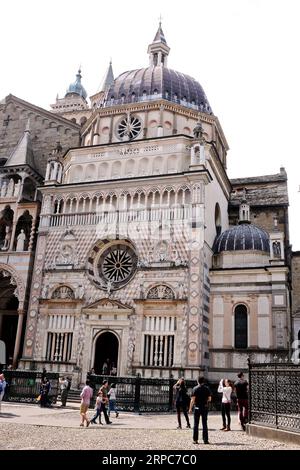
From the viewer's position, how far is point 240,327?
2716 cm

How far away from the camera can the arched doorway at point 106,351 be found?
89.2 ft

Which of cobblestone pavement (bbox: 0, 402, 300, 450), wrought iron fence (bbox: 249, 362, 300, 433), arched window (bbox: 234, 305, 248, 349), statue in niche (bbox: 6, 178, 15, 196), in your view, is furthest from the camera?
statue in niche (bbox: 6, 178, 15, 196)

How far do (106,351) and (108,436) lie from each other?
16112 millimetres

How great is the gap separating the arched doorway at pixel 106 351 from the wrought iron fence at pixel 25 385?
5.58 meters

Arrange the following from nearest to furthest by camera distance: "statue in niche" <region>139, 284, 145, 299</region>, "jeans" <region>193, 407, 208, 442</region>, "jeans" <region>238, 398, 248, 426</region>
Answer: "jeans" <region>193, 407, 208, 442</region>, "jeans" <region>238, 398, 248, 426</region>, "statue in niche" <region>139, 284, 145, 299</region>

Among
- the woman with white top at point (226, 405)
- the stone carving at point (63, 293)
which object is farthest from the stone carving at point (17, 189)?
the woman with white top at point (226, 405)

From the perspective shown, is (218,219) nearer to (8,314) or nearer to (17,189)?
(17,189)

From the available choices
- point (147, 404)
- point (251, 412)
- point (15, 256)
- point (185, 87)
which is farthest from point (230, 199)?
point (251, 412)

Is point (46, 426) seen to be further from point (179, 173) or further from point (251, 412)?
point (179, 173)

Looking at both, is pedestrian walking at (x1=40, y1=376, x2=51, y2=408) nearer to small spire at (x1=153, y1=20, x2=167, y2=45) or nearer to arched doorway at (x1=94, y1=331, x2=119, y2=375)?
arched doorway at (x1=94, y1=331, x2=119, y2=375)

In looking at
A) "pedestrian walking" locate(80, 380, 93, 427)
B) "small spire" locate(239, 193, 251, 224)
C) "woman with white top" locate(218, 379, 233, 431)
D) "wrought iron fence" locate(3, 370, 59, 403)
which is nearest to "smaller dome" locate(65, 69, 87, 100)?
"small spire" locate(239, 193, 251, 224)

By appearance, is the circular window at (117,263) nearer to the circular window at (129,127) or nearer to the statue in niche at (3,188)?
the circular window at (129,127)

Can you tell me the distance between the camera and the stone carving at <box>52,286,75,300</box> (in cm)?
2842

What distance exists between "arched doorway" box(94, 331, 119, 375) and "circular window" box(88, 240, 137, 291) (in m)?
3.09
